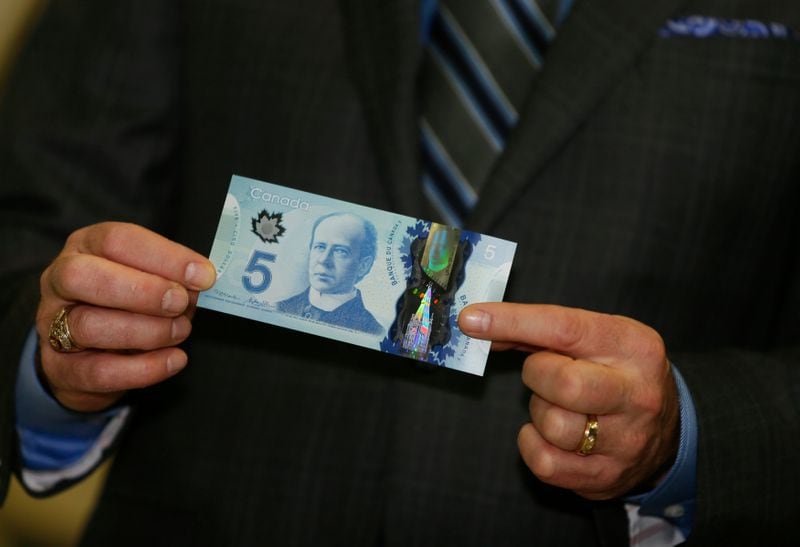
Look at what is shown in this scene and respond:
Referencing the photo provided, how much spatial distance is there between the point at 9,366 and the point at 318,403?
15.7 inches

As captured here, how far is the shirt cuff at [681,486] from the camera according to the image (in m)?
0.86

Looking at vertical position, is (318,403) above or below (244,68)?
below

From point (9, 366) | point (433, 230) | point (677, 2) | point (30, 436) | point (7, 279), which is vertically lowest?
point (30, 436)

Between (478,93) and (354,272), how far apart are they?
0.32 meters

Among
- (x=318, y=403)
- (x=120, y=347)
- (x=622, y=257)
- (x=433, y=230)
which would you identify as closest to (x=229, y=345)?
(x=318, y=403)

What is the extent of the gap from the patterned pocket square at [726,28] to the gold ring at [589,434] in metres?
0.54

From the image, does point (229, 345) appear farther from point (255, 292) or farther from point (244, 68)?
point (244, 68)

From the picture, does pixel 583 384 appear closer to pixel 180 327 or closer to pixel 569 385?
pixel 569 385

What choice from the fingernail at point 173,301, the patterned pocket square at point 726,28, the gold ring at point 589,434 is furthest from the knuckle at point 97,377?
the patterned pocket square at point 726,28

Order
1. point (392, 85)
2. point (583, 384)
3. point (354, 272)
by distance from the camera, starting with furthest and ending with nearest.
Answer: point (392, 85) < point (354, 272) < point (583, 384)

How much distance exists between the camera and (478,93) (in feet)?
3.29

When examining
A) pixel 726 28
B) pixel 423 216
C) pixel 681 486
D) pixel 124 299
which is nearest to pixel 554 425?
pixel 681 486

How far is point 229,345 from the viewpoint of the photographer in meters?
1.05

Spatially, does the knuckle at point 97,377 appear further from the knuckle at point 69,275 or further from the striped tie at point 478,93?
the striped tie at point 478,93
